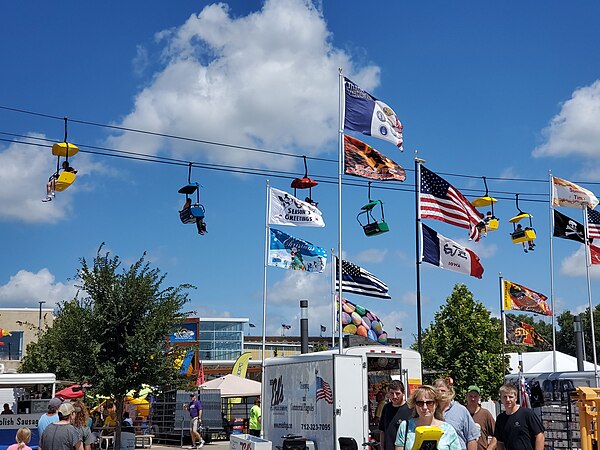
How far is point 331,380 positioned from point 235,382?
1719 cm

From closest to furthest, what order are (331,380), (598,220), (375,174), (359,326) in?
(331,380) < (375,174) < (359,326) < (598,220)

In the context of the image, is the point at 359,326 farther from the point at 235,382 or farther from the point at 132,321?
the point at 235,382

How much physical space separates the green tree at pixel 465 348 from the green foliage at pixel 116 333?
43.0 ft

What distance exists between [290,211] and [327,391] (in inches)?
271

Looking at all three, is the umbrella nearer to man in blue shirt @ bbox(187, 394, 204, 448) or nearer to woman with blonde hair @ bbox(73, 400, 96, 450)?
woman with blonde hair @ bbox(73, 400, 96, 450)

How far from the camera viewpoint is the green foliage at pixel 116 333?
18875mm

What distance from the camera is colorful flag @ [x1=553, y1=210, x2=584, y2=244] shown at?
24.4 m

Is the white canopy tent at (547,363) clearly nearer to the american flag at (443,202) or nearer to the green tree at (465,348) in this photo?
the green tree at (465,348)

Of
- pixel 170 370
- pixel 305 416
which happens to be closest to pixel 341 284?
pixel 305 416

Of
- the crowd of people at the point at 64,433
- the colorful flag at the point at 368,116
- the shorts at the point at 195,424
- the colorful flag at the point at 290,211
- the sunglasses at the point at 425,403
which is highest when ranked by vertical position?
the colorful flag at the point at 368,116

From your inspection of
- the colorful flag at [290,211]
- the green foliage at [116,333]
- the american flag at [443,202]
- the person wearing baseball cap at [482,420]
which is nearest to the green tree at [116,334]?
the green foliage at [116,333]

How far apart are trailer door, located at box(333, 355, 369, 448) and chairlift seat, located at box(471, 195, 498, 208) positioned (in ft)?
27.5

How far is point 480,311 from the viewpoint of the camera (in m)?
30.3

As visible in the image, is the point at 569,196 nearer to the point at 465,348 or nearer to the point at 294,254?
the point at 465,348
